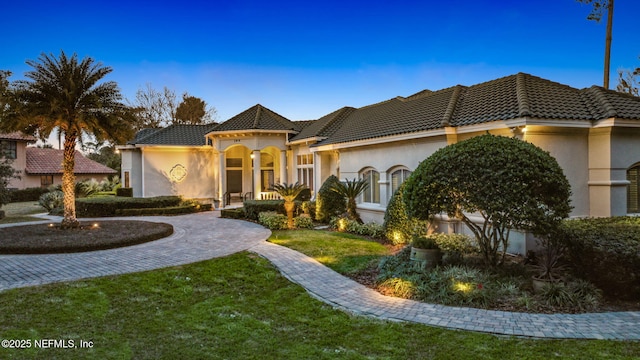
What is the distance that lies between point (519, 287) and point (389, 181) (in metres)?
7.52

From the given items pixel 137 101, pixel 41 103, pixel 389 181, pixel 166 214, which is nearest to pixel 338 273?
pixel 389 181

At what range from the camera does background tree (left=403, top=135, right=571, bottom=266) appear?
6.85m

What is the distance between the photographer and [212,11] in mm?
16828

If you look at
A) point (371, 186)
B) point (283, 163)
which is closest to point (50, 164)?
point (283, 163)

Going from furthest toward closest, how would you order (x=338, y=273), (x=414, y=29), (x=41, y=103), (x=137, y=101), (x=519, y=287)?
(x=137, y=101) < (x=414, y=29) < (x=41, y=103) < (x=338, y=273) < (x=519, y=287)

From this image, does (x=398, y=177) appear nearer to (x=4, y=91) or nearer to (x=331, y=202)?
(x=331, y=202)

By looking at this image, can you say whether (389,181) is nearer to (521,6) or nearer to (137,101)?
(521,6)

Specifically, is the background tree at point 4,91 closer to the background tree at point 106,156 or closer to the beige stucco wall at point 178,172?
the beige stucco wall at point 178,172

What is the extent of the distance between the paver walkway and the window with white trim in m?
6.84

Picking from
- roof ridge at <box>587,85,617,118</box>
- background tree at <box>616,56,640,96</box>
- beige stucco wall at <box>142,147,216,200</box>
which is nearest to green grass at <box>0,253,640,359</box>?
roof ridge at <box>587,85,617,118</box>

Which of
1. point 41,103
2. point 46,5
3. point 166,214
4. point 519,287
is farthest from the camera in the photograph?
point 166,214

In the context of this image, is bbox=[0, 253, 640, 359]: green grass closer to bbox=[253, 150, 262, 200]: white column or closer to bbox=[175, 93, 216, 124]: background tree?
bbox=[253, 150, 262, 200]: white column

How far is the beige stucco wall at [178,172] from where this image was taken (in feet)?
80.1

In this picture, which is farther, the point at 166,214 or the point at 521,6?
the point at 166,214
